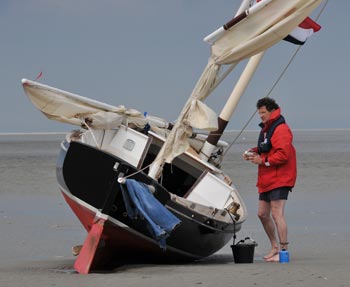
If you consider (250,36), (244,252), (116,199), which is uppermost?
(250,36)

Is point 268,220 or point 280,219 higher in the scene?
point 280,219

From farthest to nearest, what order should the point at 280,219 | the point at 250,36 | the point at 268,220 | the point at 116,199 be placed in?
1. the point at 250,36
2. the point at 268,220
3. the point at 280,219
4. the point at 116,199

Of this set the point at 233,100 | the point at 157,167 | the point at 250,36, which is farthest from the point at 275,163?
the point at 233,100

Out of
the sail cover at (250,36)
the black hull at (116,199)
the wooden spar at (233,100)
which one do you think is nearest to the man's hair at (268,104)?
the sail cover at (250,36)

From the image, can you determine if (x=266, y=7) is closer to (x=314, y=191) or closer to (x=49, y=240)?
(x=49, y=240)

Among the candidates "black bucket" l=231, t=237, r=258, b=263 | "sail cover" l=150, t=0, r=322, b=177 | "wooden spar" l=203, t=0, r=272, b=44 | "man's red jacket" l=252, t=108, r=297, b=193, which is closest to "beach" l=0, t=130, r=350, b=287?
"black bucket" l=231, t=237, r=258, b=263

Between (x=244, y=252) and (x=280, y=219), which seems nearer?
(x=280, y=219)

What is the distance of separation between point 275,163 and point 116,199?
6.26ft

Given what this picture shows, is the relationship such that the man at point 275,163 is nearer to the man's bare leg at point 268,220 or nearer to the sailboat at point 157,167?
the man's bare leg at point 268,220

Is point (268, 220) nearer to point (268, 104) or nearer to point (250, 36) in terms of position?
point (268, 104)

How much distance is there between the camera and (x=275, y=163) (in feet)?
37.6

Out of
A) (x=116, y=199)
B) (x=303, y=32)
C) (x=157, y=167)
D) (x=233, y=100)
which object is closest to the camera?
(x=116, y=199)

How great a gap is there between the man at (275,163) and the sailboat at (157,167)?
0.63 m

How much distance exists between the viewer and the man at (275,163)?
37.8 feet
